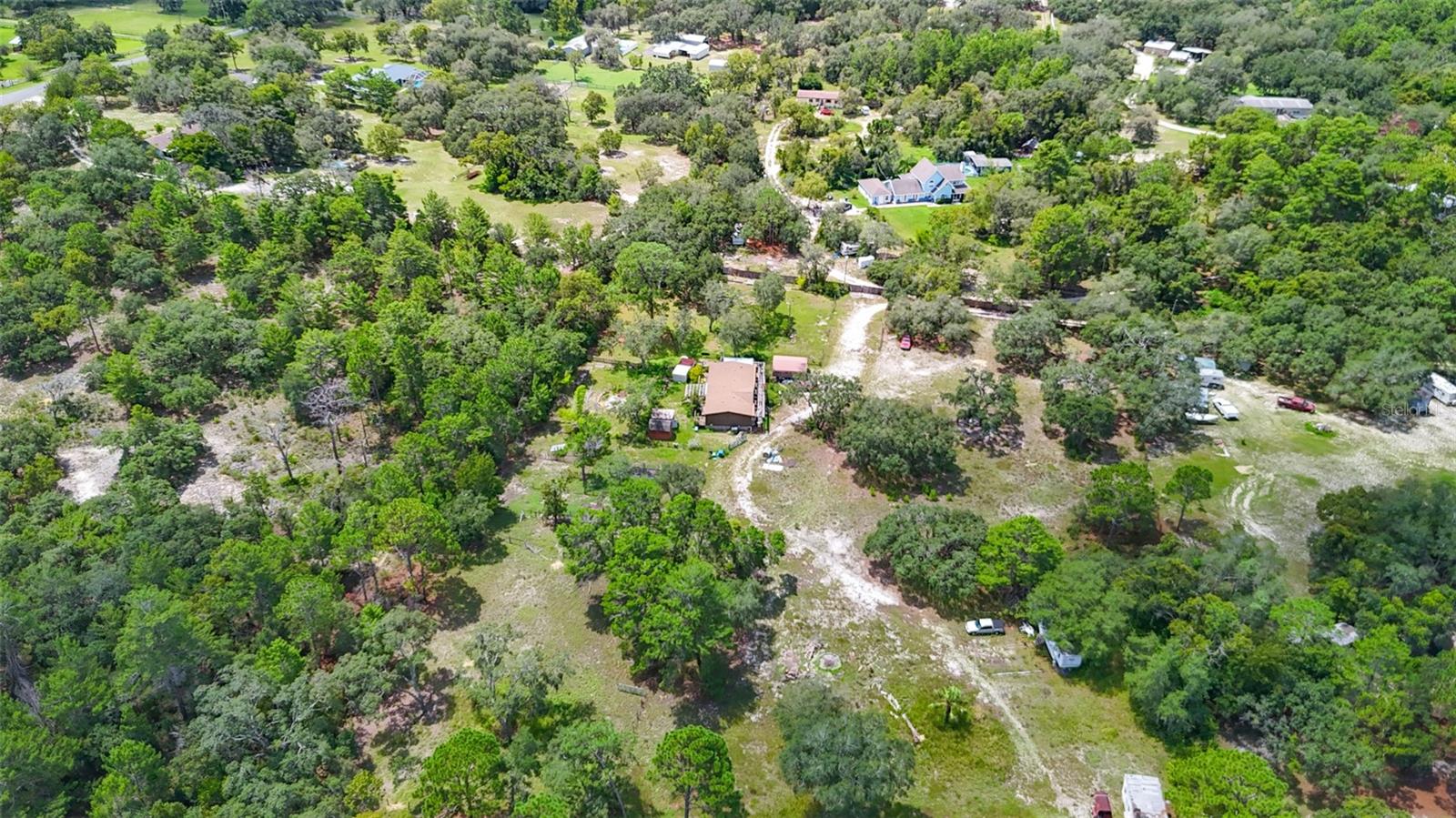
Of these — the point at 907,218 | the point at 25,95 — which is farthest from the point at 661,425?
the point at 25,95

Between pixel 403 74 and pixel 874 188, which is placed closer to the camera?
pixel 874 188

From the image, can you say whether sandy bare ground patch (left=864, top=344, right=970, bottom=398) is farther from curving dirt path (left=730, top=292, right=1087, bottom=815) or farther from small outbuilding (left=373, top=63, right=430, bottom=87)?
small outbuilding (left=373, top=63, right=430, bottom=87)

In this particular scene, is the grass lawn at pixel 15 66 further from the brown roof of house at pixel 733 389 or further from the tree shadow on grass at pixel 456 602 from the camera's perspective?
the tree shadow on grass at pixel 456 602

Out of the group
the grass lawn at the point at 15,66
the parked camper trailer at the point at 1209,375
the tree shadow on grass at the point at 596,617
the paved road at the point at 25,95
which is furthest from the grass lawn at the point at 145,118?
the parked camper trailer at the point at 1209,375

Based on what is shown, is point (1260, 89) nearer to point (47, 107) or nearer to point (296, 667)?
point (296, 667)

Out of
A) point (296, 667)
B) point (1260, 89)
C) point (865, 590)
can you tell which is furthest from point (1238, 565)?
point (1260, 89)

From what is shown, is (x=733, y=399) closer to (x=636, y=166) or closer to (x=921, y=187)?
(x=921, y=187)
